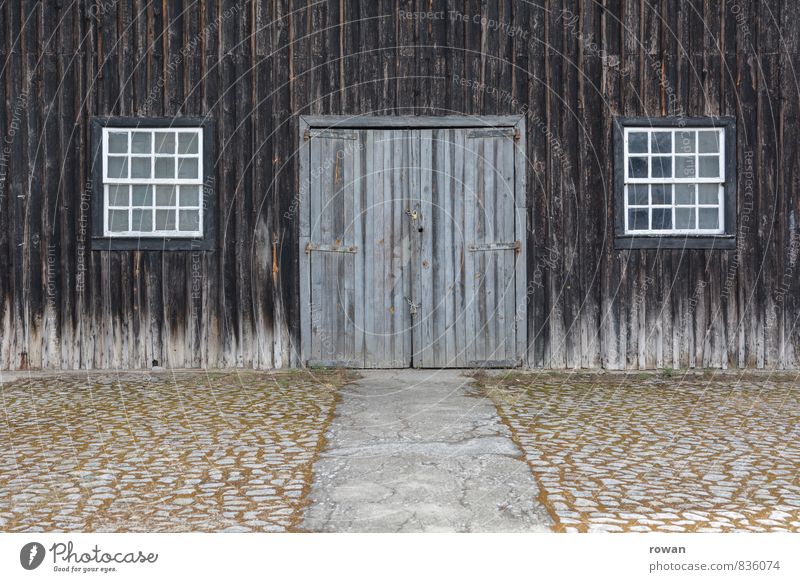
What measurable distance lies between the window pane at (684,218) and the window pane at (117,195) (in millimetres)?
6389

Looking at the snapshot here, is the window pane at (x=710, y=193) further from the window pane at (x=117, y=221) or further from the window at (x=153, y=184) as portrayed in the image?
the window pane at (x=117, y=221)

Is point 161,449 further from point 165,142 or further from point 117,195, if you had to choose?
point 165,142

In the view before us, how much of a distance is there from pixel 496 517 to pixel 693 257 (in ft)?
22.1

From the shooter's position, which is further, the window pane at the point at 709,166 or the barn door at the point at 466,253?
the window pane at the point at 709,166

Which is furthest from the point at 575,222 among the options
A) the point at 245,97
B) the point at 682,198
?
the point at 245,97

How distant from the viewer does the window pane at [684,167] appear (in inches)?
417

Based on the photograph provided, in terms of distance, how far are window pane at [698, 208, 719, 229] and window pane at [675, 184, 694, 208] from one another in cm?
19

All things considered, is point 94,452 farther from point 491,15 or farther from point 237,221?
point 491,15

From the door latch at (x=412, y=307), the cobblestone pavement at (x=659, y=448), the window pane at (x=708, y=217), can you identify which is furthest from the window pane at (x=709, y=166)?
the door latch at (x=412, y=307)

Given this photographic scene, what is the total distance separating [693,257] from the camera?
10.6 m

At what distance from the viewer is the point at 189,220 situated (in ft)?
34.8

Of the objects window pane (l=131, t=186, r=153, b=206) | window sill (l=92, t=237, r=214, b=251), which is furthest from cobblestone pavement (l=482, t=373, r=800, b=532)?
window pane (l=131, t=186, r=153, b=206)

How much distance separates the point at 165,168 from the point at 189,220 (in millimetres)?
655

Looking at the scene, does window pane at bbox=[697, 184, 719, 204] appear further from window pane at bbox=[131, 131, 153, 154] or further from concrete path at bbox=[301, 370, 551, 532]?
window pane at bbox=[131, 131, 153, 154]
